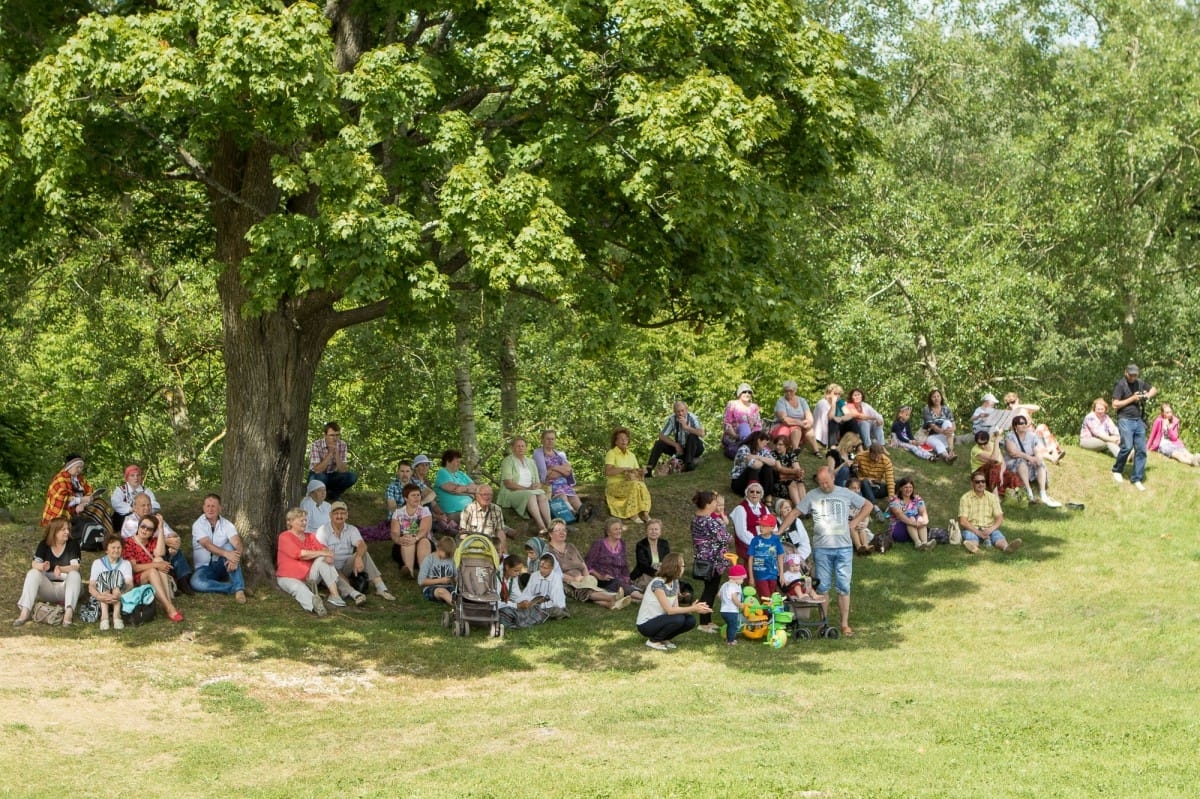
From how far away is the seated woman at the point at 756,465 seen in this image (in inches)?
799

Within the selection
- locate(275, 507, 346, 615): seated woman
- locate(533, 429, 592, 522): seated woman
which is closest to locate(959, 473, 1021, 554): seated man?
locate(533, 429, 592, 522): seated woman

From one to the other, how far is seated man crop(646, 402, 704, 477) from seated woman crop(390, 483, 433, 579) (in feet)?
16.0

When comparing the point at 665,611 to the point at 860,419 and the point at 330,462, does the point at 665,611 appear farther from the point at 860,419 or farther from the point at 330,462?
the point at 860,419

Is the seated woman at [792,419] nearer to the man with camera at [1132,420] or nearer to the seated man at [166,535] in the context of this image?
the man with camera at [1132,420]

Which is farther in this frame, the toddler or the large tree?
the toddler

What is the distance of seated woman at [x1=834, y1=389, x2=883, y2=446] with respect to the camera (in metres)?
22.1

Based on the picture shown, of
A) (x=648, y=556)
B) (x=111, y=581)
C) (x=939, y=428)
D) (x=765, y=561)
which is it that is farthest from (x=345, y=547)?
(x=939, y=428)

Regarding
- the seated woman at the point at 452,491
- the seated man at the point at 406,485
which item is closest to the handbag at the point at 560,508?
the seated woman at the point at 452,491

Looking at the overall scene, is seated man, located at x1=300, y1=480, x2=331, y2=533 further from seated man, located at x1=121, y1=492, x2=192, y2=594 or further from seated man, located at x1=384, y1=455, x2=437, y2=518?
seated man, located at x1=121, y1=492, x2=192, y2=594

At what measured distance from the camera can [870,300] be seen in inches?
1171

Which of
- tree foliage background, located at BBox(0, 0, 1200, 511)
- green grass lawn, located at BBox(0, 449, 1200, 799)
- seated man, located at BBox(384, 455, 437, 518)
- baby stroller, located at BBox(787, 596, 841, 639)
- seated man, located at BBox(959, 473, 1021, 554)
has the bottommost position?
green grass lawn, located at BBox(0, 449, 1200, 799)

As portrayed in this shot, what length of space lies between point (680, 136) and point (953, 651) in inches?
254

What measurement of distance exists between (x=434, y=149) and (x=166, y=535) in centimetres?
531

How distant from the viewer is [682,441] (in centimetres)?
2192
